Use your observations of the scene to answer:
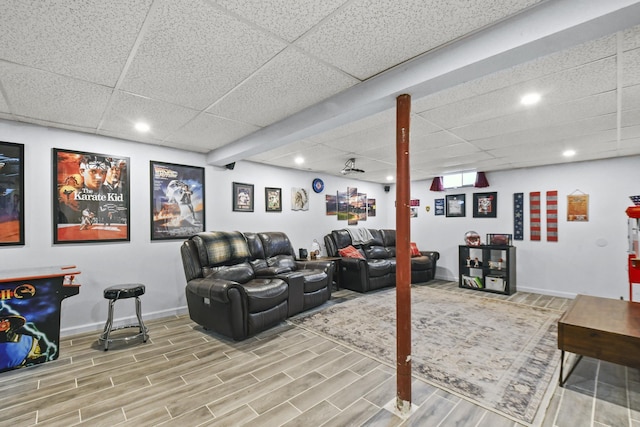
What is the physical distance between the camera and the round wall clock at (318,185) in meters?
6.17

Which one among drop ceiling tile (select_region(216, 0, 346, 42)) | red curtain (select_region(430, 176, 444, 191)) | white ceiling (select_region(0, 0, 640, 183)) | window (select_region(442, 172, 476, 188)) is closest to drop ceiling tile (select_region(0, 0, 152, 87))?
white ceiling (select_region(0, 0, 640, 183))

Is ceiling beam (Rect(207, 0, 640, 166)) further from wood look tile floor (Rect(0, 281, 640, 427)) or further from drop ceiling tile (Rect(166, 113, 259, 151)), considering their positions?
wood look tile floor (Rect(0, 281, 640, 427))

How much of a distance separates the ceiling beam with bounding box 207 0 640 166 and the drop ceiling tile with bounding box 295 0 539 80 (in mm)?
75

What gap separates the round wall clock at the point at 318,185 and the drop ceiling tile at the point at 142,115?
125 inches

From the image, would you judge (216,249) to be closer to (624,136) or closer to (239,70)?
(239,70)

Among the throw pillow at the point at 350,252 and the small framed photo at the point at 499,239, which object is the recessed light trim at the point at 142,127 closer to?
the throw pillow at the point at 350,252

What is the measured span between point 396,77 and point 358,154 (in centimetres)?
251

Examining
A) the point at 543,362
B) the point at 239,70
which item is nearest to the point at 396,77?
the point at 239,70

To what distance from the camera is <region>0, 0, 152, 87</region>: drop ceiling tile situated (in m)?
1.47

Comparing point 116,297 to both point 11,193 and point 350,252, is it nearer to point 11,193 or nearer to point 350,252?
point 11,193

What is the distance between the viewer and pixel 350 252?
19.5ft

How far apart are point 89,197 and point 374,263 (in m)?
4.55

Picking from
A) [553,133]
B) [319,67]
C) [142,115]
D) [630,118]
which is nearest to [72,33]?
[142,115]

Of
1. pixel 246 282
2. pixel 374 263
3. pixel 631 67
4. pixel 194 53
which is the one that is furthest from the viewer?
pixel 374 263
